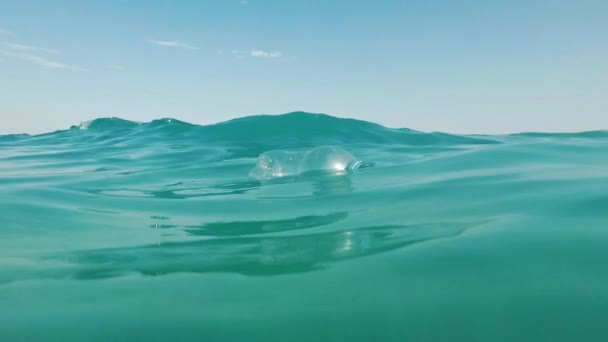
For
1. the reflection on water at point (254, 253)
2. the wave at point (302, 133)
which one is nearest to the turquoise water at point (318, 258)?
the reflection on water at point (254, 253)

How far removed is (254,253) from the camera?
2.94 meters

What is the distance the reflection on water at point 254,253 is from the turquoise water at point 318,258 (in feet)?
0.05

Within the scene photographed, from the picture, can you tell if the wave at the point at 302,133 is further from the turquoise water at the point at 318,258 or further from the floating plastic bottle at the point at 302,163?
the turquoise water at the point at 318,258

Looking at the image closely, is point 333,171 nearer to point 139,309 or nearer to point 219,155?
point 219,155

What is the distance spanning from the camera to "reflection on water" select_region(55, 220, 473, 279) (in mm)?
2637

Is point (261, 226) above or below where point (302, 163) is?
below

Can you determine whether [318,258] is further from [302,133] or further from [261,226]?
[302,133]

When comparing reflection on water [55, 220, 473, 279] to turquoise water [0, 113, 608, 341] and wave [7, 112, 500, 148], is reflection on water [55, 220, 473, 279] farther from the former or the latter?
wave [7, 112, 500, 148]

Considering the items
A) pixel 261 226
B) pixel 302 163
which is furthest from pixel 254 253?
pixel 302 163

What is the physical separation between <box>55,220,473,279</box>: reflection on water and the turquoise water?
0.02m

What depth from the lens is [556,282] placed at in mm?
2137

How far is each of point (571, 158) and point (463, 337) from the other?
6.78 metres

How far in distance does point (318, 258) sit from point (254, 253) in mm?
468

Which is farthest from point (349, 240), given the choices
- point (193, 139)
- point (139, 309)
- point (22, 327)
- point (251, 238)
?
point (193, 139)
